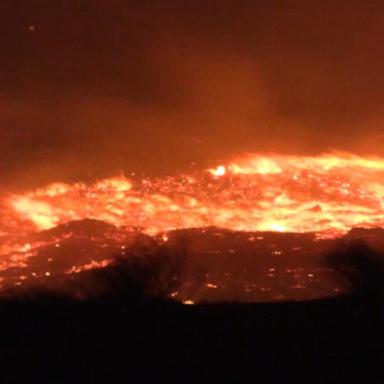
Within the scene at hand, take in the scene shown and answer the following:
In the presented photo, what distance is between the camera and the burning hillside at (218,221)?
5582mm

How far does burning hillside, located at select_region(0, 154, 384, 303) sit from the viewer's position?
18.3 ft

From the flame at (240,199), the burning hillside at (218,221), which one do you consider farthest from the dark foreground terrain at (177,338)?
the flame at (240,199)

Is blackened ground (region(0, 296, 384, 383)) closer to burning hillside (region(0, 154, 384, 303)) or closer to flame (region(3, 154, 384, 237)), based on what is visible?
burning hillside (region(0, 154, 384, 303))

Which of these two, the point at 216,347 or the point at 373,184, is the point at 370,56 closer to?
the point at 373,184

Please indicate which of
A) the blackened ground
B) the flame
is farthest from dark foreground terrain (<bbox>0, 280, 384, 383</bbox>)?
the flame

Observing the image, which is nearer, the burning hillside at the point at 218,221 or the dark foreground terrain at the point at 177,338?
the dark foreground terrain at the point at 177,338

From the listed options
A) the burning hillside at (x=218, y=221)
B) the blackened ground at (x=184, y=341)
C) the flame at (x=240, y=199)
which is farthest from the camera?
the flame at (x=240, y=199)

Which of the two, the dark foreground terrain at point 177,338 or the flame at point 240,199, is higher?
the flame at point 240,199

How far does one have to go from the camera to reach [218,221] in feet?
22.9

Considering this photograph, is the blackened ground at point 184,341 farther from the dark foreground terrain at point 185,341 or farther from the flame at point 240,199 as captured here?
the flame at point 240,199

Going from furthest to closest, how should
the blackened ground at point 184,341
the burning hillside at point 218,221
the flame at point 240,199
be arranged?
the flame at point 240,199 → the burning hillside at point 218,221 → the blackened ground at point 184,341

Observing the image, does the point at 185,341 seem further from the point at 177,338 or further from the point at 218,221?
the point at 218,221

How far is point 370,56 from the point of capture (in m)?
12.2

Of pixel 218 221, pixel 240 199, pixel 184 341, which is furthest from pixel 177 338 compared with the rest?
pixel 240 199
